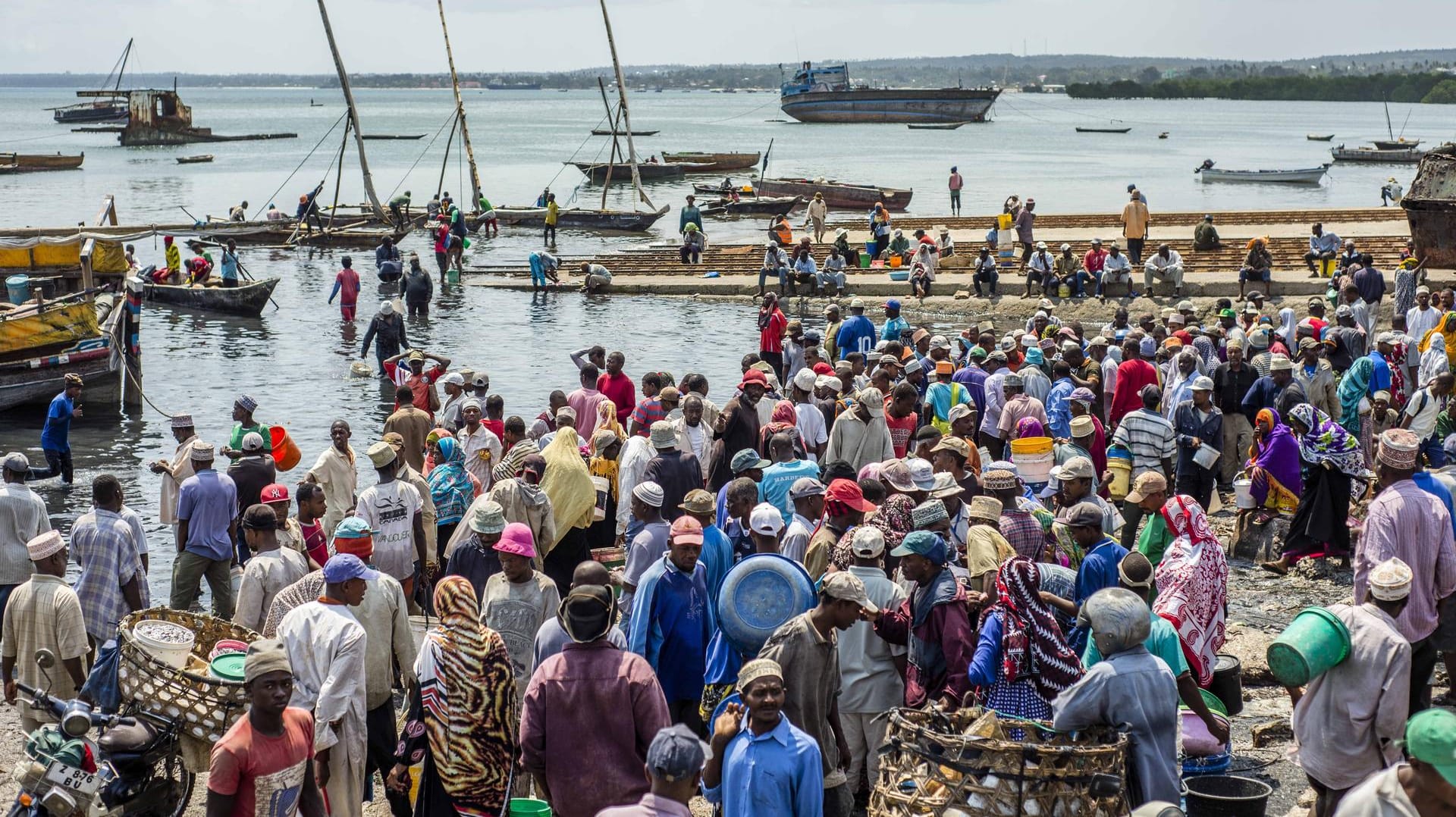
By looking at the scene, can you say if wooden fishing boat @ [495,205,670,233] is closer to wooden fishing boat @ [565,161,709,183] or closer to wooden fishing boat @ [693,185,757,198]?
wooden fishing boat @ [693,185,757,198]

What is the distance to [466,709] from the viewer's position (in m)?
5.82

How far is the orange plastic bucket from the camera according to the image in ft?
39.5

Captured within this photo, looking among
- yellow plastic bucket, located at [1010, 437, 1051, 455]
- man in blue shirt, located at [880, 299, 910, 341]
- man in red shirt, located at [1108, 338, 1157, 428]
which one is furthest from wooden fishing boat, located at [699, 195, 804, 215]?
yellow plastic bucket, located at [1010, 437, 1051, 455]

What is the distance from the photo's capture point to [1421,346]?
1571 cm

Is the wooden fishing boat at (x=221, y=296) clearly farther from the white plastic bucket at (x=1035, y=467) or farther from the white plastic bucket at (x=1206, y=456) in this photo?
the white plastic bucket at (x=1035, y=467)

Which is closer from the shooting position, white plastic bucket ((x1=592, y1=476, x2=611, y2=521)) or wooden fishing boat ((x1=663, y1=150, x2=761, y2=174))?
white plastic bucket ((x1=592, y1=476, x2=611, y2=521))

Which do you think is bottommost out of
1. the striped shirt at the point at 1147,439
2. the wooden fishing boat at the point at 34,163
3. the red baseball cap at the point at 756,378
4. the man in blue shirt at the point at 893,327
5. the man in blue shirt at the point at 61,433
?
the man in blue shirt at the point at 61,433

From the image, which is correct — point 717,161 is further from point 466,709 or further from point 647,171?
point 466,709

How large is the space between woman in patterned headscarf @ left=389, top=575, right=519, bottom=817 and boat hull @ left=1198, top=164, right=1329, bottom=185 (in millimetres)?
67837

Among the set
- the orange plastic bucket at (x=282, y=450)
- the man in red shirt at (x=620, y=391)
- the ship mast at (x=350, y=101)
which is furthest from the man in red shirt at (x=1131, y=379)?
the ship mast at (x=350, y=101)

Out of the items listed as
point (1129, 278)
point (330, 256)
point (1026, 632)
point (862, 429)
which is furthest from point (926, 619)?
point (330, 256)

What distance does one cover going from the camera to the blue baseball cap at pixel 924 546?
241 inches

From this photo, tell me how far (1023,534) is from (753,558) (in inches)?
70.5

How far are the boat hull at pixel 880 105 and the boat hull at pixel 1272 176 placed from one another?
215ft
